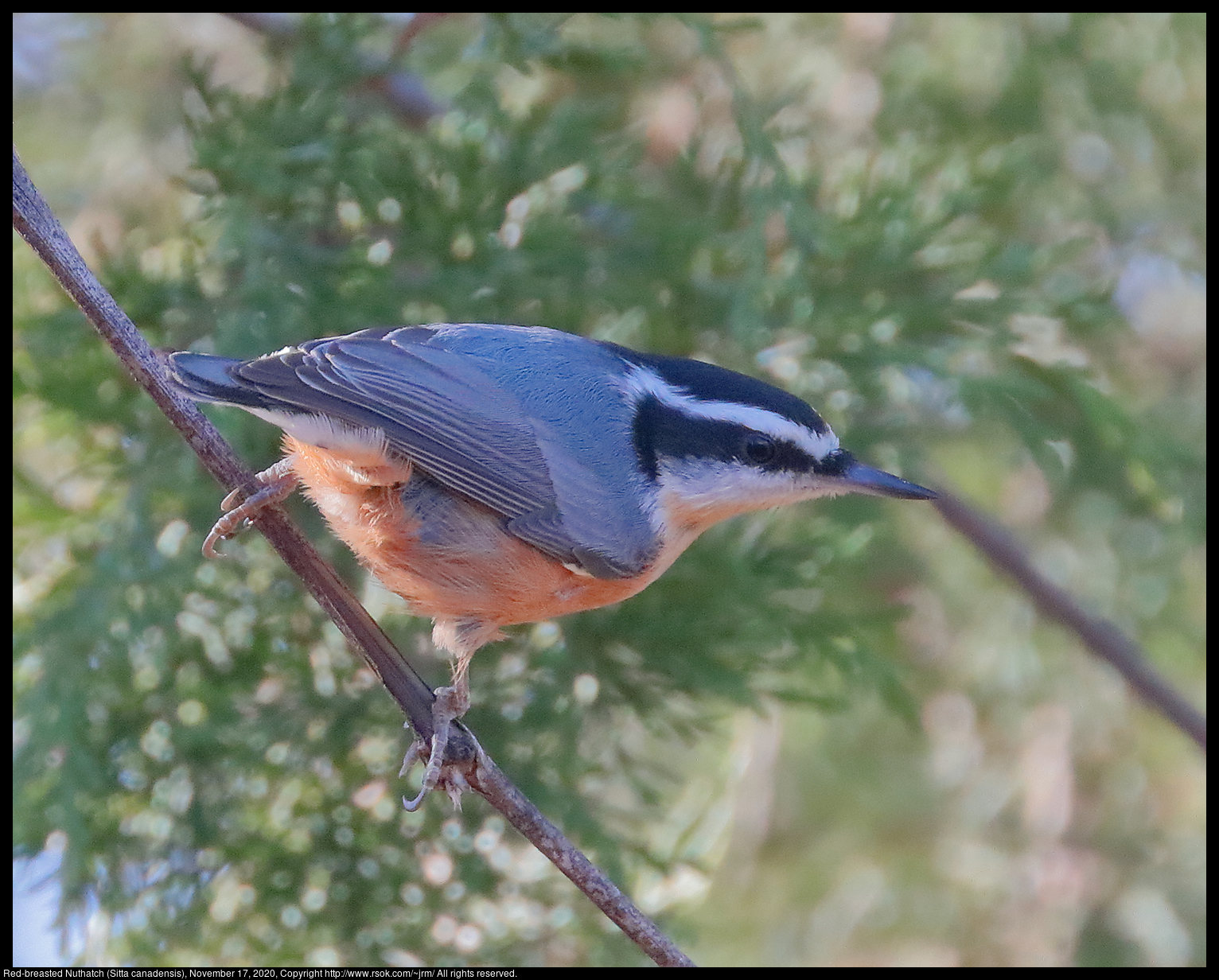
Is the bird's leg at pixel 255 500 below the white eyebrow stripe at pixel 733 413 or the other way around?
the other way around

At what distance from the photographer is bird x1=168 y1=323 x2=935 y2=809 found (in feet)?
5.72

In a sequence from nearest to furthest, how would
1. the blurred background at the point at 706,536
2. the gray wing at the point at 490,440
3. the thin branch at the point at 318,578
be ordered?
the thin branch at the point at 318,578 → the gray wing at the point at 490,440 → the blurred background at the point at 706,536

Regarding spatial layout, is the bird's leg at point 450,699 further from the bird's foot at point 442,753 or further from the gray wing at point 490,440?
the gray wing at point 490,440

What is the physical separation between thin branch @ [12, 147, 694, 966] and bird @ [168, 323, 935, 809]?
0.16m

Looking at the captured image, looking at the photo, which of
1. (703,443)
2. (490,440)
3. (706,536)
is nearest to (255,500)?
(490,440)

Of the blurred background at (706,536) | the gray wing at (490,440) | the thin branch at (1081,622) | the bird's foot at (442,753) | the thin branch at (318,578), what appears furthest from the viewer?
the thin branch at (1081,622)

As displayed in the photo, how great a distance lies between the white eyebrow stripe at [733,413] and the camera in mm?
1789

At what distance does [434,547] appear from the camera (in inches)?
69.9

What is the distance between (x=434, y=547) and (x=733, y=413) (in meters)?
0.47

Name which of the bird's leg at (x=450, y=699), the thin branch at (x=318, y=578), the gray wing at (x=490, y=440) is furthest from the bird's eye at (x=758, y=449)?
the thin branch at (x=318, y=578)

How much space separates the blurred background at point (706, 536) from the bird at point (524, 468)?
0.66 feet

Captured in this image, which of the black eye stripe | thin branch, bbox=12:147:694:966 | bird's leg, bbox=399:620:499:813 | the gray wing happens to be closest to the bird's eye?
the black eye stripe

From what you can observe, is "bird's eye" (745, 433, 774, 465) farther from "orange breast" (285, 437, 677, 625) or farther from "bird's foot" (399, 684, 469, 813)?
"bird's foot" (399, 684, 469, 813)

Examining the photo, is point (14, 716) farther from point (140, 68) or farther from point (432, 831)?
point (140, 68)
